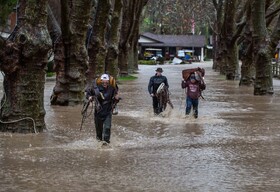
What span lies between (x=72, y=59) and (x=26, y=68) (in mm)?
6425

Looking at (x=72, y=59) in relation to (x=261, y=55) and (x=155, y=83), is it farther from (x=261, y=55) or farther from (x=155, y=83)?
(x=261, y=55)

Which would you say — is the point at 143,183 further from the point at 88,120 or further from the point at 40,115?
the point at 88,120

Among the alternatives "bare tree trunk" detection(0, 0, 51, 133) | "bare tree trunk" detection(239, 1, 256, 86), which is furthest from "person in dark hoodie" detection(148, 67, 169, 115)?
"bare tree trunk" detection(239, 1, 256, 86)

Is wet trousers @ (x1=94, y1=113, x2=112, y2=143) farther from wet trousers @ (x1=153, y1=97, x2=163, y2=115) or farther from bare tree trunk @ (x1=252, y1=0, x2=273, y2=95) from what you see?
bare tree trunk @ (x1=252, y1=0, x2=273, y2=95)

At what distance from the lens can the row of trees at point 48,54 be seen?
12352 mm

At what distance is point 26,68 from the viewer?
41.0ft

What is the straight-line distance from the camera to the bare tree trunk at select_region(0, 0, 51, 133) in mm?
12281

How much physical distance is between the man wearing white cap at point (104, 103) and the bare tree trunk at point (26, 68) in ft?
6.29

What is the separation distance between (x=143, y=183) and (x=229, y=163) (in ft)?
6.83

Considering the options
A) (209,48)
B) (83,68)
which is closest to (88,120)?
(83,68)

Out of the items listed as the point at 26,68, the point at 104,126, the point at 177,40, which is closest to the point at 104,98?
the point at 104,126

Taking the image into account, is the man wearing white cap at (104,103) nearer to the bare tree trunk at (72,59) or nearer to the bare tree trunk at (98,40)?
the bare tree trunk at (72,59)

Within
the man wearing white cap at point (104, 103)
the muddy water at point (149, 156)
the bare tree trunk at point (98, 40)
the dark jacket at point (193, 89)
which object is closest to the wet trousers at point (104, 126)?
the man wearing white cap at point (104, 103)

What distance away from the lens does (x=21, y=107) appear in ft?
41.3
